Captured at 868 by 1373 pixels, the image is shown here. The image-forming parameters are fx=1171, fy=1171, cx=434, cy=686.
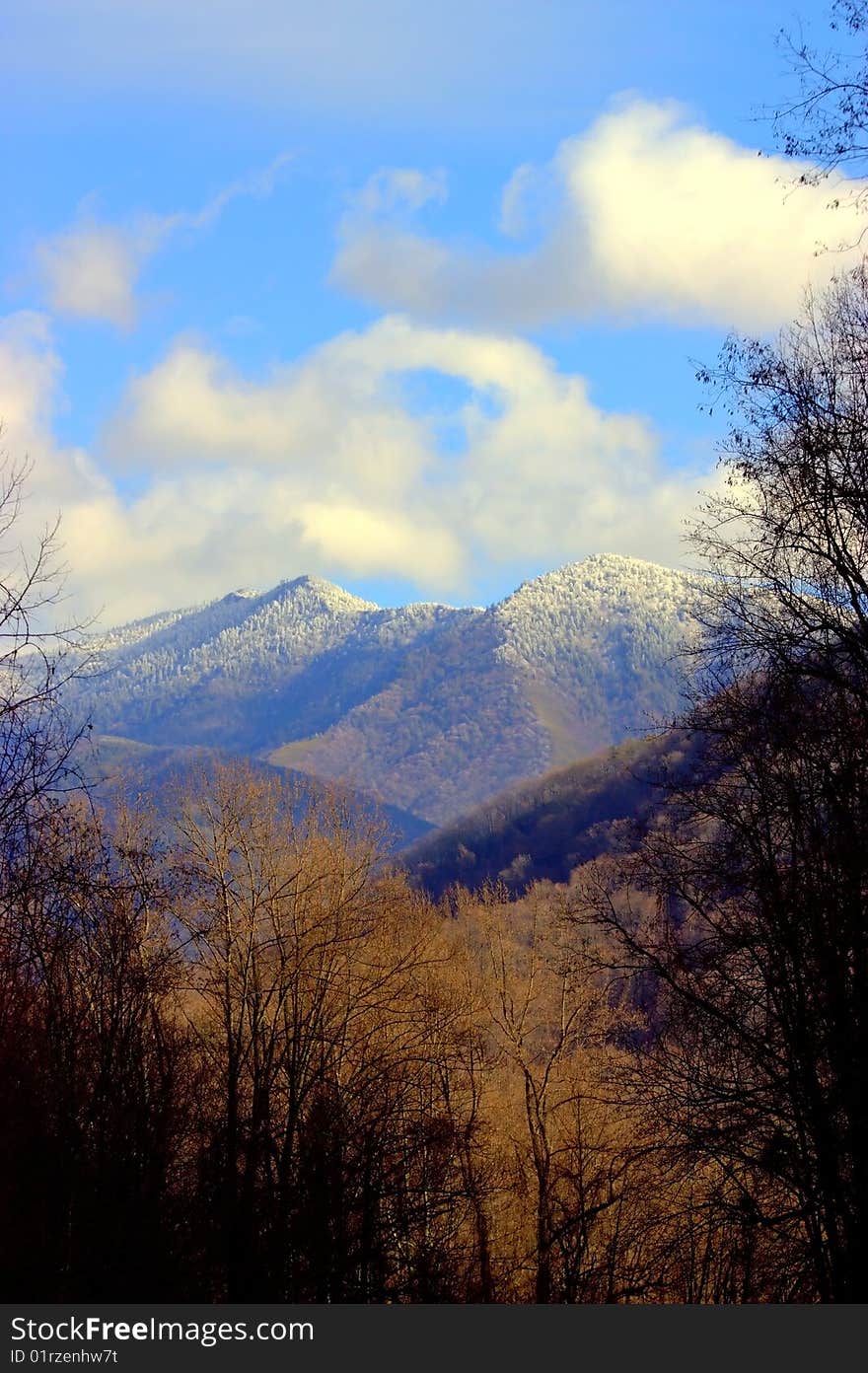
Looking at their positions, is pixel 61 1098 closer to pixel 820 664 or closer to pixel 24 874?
pixel 24 874

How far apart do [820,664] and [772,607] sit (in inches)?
50.8

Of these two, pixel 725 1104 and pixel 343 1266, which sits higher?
pixel 725 1104

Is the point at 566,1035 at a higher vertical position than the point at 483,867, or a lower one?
lower

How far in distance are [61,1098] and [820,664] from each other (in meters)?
10.9

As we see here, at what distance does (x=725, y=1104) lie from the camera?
16.5 metres

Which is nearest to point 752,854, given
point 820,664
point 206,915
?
point 820,664

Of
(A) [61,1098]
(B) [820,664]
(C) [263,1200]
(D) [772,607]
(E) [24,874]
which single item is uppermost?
(D) [772,607]
